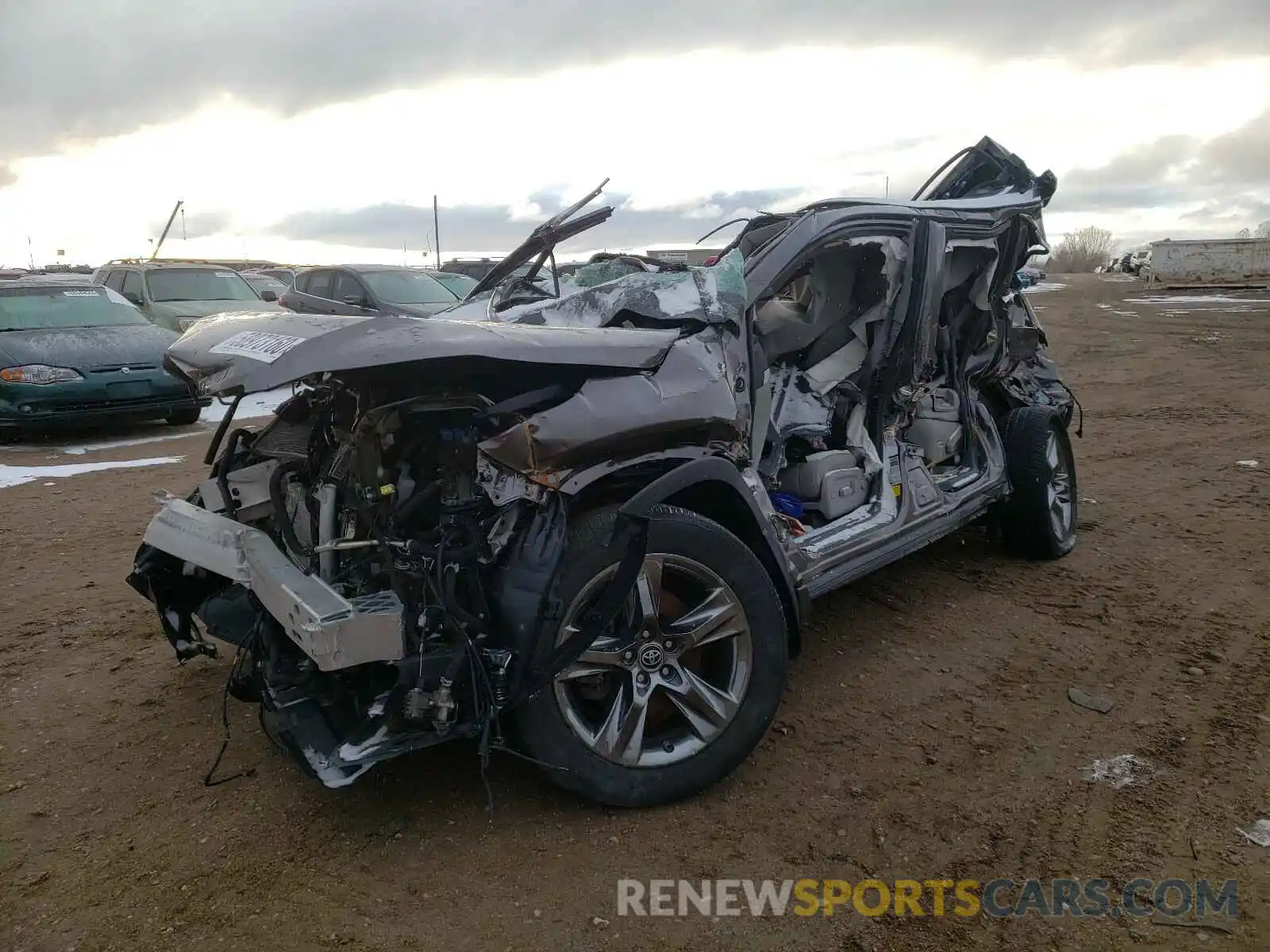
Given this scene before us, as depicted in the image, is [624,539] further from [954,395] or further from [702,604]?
[954,395]

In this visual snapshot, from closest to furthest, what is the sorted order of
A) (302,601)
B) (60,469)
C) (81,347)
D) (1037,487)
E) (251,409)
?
(302,601), (1037,487), (60,469), (81,347), (251,409)

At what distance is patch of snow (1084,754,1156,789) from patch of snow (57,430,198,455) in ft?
29.5

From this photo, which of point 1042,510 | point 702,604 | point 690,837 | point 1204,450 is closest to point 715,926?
point 690,837

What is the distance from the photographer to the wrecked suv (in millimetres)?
2537

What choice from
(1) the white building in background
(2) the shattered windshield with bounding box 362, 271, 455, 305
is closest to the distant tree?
(1) the white building in background

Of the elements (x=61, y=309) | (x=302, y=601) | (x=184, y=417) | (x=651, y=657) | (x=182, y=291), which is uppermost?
(x=182, y=291)

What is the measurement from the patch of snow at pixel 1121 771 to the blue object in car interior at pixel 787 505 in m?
1.51

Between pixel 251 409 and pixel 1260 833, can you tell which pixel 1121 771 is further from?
pixel 251 409

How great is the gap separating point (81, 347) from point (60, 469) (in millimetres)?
1787

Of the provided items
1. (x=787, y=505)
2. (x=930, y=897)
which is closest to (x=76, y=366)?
(x=787, y=505)

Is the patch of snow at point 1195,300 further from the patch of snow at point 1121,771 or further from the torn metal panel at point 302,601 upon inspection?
the torn metal panel at point 302,601

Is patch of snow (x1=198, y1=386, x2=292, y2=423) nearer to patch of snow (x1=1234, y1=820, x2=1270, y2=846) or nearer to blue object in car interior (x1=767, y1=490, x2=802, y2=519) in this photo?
blue object in car interior (x1=767, y1=490, x2=802, y2=519)

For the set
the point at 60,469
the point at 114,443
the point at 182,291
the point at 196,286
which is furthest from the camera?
the point at 196,286

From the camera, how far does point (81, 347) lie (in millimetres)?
8945
